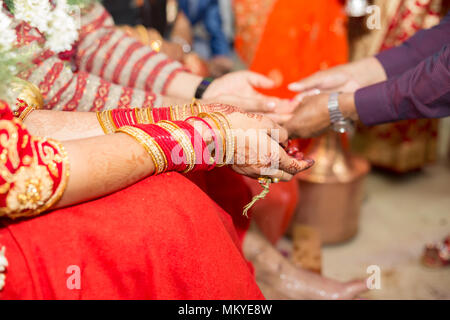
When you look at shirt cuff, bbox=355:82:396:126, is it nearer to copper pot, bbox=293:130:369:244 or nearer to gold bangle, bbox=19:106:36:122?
copper pot, bbox=293:130:369:244

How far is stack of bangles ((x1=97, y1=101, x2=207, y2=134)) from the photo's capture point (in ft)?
3.13

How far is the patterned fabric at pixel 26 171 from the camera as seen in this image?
65cm

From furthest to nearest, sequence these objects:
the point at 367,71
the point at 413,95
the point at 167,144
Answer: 1. the point at 367,71
2. the point at 413,95
3. the point at 167,144

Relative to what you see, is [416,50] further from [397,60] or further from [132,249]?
[132,249]

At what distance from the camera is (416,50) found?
131 centimetres

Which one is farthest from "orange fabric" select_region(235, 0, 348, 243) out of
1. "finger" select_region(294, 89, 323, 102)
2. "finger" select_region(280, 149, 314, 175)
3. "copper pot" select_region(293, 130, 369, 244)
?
"finger" select_region(280, 149, 314, 175)

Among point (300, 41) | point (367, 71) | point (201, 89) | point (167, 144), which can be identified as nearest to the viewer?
point (167, 144)

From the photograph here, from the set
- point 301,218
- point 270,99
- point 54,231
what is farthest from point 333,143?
point 54,231

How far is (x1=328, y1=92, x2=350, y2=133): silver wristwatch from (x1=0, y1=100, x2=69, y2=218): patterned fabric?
2.40 feet

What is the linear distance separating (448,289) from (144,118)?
3.71ft

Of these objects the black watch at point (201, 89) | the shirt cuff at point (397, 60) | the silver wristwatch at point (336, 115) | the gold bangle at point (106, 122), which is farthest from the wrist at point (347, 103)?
the gold bangle at point (106, 122)

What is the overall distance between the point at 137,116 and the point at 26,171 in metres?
0.34

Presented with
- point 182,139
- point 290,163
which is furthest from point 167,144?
point 290,163

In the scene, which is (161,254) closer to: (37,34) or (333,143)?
(37,34)
